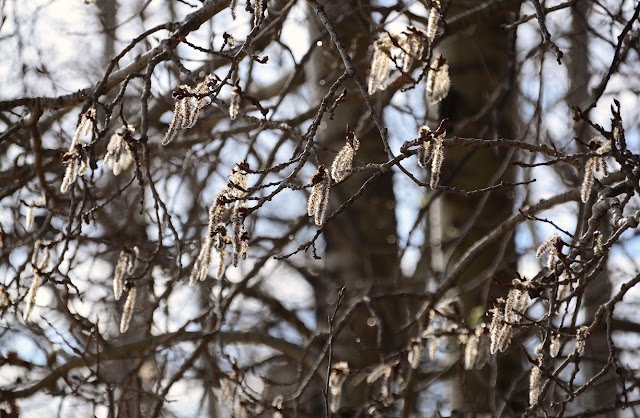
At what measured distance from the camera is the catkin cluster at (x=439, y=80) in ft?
11.3

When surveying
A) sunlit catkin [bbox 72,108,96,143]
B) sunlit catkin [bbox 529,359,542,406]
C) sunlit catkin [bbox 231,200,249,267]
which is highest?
sunlit catkin [bbox 72,108,96,143]

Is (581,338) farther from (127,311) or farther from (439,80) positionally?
(127,311)

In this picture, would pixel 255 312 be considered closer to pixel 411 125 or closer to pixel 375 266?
pixel 375 266

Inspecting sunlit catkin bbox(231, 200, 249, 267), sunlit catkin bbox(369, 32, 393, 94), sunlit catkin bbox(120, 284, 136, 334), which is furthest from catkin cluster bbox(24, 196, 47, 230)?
sunlit catkin bbox(369, 32, 393, 94)

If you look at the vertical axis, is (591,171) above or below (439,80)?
below

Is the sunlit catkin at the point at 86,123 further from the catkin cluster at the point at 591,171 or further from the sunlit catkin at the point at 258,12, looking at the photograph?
the catkin cluster at the point at 591,171

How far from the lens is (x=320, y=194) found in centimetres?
249

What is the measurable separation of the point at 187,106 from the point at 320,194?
0.54 metres

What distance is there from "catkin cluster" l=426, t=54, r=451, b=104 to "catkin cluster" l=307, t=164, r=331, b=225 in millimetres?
1100

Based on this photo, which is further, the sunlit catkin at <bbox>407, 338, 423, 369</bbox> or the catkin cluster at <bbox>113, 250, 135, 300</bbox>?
the sunlit catkin at <bbox>407, 338, 423, 369</bbox>

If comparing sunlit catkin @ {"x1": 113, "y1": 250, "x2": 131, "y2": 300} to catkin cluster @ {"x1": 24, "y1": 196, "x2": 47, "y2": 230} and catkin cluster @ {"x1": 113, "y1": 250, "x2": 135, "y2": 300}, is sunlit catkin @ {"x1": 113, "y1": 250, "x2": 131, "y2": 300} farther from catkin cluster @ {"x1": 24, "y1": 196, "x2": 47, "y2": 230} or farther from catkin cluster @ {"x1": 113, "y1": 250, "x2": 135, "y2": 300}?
catkin cluster @ {"x1": 24, "y1": 196, "x2": 47, "y2": 230}

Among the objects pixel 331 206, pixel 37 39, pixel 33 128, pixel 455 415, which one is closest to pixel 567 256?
pixel 455 415

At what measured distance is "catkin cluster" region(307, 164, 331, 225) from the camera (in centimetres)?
248

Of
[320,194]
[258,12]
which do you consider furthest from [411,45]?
[320,194]
